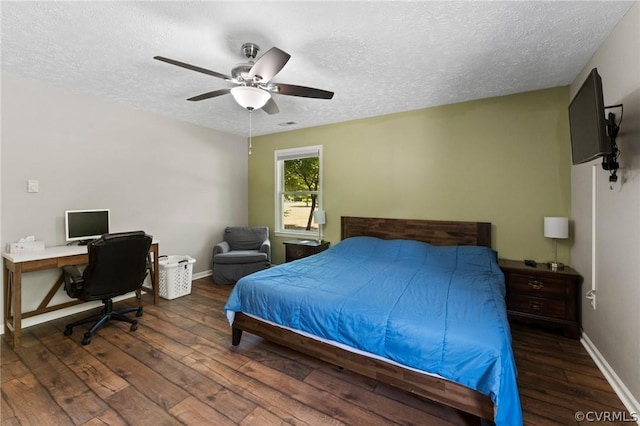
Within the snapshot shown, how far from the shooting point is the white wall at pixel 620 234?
1738mm

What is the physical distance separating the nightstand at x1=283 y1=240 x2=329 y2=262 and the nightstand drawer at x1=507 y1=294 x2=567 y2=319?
242cm

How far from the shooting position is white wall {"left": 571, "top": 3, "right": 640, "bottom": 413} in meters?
1.74

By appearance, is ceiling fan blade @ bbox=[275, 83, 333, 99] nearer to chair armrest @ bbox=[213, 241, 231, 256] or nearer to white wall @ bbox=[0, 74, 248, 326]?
white wall @ bbox=[0, 74, 248, 326]

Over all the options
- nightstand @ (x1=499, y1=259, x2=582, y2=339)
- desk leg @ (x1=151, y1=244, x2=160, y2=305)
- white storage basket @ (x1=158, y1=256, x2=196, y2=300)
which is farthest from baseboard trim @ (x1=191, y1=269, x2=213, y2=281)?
nightstand @ (x1=499, y1=259, x2=582, y2=339)

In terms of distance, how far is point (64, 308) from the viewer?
3088mm

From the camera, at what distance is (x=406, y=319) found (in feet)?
5.66

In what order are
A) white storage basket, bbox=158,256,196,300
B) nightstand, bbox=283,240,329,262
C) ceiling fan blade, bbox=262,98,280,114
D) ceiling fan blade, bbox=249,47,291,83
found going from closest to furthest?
ceiling fan blade, bbox=249,47,291,83, ceiling fan blade, bbox=262,98,280,114, white storage basket, bbox=158,256,196,300, nightstand, bbox=283,240,329,262

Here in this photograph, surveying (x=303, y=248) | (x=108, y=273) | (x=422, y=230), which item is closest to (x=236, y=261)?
(x=303, y=248)

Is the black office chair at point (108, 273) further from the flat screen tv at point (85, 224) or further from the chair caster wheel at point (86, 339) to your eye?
the flat screen tv at point (85, 224)

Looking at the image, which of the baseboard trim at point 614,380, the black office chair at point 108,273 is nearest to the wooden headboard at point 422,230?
the baseboard trim at point 614,380

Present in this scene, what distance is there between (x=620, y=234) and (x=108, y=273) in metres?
4.18

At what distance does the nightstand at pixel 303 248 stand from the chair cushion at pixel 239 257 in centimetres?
42

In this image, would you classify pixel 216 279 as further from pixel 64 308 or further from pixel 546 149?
pixel 546 149

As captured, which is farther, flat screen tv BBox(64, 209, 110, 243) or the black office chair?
flat screen tv BBox(64, 209, 110, 243)
